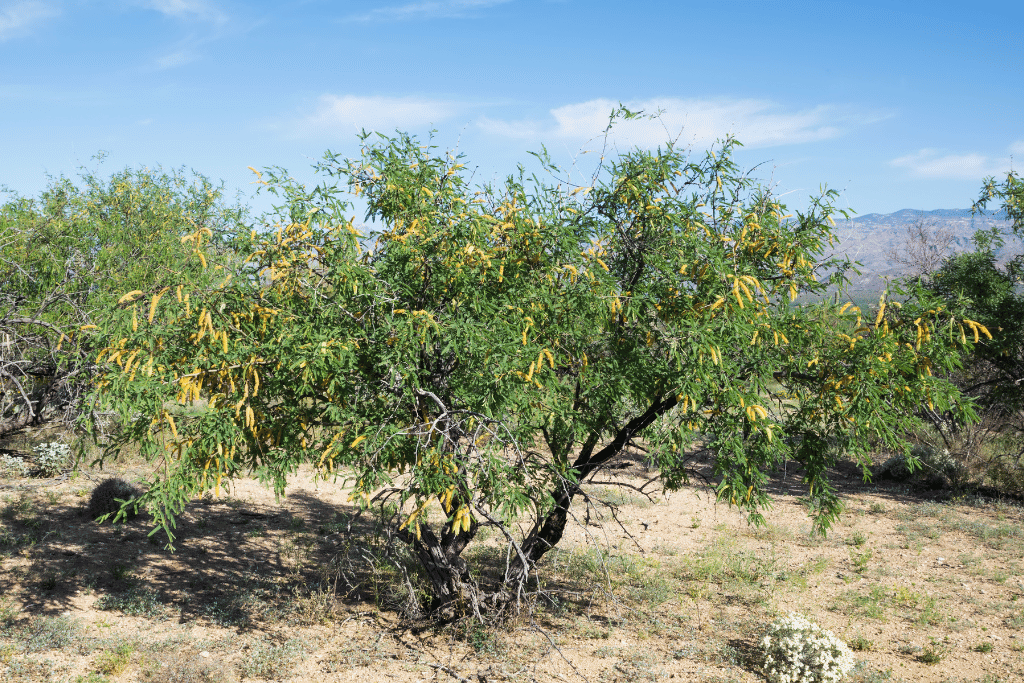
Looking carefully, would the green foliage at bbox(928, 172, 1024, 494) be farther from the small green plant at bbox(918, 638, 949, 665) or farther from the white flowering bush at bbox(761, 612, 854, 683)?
the white flowering bush at bbox(761, 612, 854, 683)

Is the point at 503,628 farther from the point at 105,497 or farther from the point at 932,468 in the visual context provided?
the point at 932,468

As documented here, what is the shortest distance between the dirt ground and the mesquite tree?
5.97 feet

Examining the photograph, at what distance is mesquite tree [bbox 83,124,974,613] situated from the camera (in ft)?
14.6

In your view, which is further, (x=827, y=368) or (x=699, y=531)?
(x=699, y=531)

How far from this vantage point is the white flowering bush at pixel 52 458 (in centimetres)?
1178

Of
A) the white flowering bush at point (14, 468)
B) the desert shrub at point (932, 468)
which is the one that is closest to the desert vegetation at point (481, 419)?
the white flowering bush at point (14, 468)

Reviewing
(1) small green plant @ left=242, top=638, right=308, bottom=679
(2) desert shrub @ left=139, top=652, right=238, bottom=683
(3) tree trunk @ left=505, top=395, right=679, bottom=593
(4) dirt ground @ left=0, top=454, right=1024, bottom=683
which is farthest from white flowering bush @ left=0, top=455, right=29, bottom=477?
(3) tree trunk @ left=505, top=395, right=679, bottom=593

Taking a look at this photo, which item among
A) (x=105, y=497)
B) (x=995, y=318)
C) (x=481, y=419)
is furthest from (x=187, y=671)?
(x=995, y=318)

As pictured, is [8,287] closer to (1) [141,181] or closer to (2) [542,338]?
(1) [141,181]

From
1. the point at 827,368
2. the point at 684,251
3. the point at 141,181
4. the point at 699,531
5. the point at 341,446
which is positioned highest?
the point at 141,181

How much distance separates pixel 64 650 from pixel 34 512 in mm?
4970

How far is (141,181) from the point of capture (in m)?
14.6

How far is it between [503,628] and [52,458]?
9332 millimetres

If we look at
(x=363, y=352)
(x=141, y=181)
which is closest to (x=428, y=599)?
(x=363, y=352)
